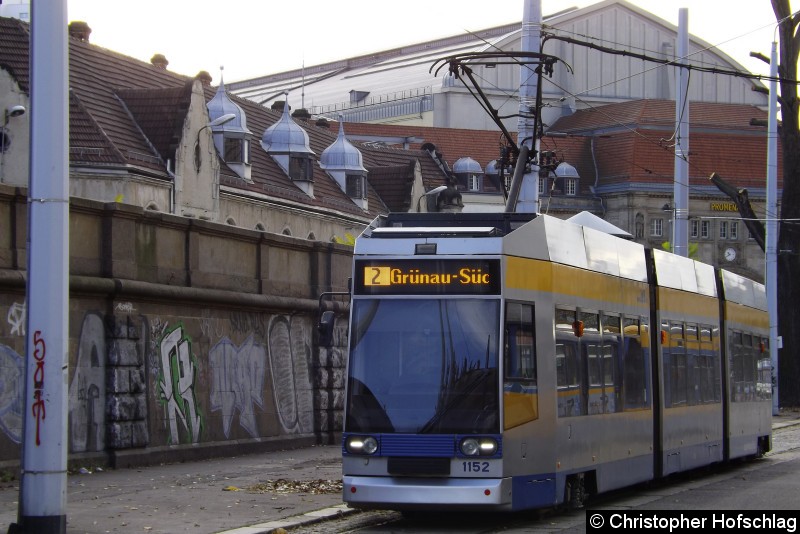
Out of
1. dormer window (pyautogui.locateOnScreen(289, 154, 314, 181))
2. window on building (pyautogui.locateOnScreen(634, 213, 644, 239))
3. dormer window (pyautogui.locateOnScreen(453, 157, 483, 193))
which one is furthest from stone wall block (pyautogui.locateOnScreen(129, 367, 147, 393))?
window on building (pyautogui.locateOnScreen(634, 213, 644, 239))

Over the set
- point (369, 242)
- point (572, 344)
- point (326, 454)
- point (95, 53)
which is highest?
point (95, 53)

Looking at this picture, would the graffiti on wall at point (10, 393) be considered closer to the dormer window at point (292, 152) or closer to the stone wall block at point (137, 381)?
the stone wall block at point (137, 381)

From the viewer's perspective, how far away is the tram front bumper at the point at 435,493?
14117mm

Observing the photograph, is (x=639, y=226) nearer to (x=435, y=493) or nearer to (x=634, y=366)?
(x=634, y=366)

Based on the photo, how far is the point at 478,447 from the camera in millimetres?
14172

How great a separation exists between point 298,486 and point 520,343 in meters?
5.32

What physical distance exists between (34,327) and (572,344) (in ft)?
19.6

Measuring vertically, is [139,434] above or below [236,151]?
below

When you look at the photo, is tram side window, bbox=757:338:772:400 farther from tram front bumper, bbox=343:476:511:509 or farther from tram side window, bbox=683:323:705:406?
tram front bumper, bbox=343:476:511:509

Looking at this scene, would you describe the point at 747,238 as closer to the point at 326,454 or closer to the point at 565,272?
the point at 326,454

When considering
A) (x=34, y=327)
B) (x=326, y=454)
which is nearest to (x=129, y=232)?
(x=326, y=454)

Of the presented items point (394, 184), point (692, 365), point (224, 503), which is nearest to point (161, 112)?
point (394, 184)

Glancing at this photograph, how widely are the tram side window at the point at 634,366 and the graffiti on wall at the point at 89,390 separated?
7.54m

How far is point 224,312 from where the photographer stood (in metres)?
25.2
